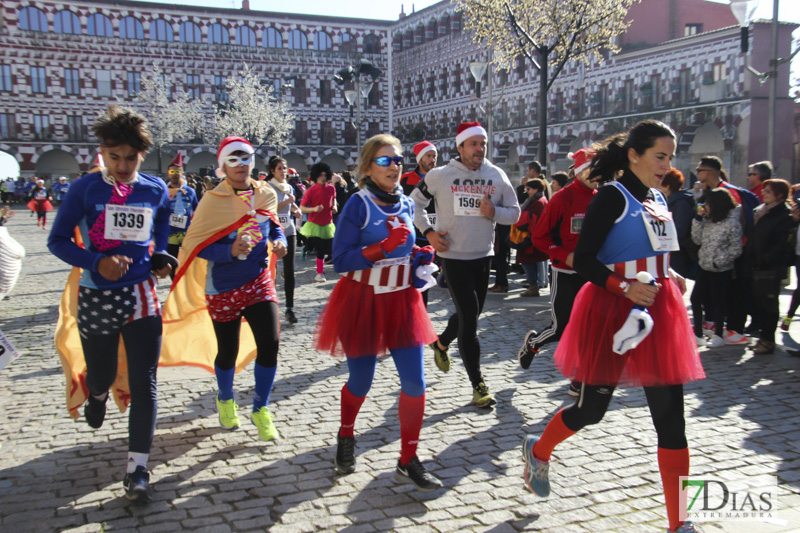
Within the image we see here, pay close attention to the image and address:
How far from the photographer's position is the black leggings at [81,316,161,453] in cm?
411

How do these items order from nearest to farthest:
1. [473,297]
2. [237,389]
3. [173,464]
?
1. [173,464]
2. [473,297]
3. [237,389]

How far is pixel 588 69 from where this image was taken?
3812 cm

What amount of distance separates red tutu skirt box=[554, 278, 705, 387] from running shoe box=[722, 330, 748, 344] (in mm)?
4953

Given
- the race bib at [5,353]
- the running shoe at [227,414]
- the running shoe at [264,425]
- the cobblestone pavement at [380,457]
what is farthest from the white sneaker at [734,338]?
the race bib at [5,353]

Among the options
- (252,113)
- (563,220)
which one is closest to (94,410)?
(563,220)

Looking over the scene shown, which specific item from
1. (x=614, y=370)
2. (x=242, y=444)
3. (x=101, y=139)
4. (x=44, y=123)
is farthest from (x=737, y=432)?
(x=44, y=123)

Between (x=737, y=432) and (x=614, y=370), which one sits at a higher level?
(x=614, y=370)

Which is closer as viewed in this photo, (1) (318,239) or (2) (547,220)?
(2) (547,220)

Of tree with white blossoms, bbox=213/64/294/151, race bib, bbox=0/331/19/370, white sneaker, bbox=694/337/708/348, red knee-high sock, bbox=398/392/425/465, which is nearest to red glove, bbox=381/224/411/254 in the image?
red knee-high sock, bbox=398/392/425/465

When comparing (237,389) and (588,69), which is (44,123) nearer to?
(588,69)

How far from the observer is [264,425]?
4949 millimetres

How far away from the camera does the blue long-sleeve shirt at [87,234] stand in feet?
13.3

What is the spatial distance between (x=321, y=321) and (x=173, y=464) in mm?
1368

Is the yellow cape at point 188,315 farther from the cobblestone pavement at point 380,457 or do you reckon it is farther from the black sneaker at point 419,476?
the black sneaker at point 419,476
